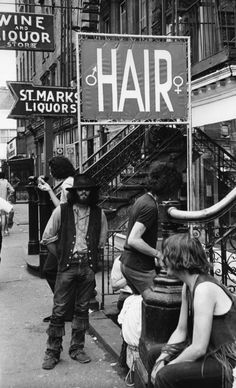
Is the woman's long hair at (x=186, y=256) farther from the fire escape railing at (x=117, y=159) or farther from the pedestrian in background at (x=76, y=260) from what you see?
the fire escape railing at (x=117, y=159)

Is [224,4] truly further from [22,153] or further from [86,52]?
[22,153]

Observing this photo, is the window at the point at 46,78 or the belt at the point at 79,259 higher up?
the window at the point at 46,78

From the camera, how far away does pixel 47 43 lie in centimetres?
967

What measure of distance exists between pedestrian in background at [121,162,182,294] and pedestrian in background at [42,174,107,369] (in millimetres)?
398

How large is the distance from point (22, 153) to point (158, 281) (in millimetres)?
39063

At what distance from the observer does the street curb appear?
524 cm

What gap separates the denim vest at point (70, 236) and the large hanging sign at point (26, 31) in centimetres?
542

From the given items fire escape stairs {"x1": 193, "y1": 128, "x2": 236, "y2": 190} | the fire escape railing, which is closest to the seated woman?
fire escape stairs {"x1": 193, "y1": 128, "x2": 236, "y2": 190}

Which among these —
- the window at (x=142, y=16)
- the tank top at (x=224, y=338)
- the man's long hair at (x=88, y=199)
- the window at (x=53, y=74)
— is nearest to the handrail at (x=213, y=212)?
the tank top at (x=224, y=338)

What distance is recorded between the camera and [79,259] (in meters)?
4.90

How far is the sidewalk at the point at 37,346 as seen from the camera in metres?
4.55

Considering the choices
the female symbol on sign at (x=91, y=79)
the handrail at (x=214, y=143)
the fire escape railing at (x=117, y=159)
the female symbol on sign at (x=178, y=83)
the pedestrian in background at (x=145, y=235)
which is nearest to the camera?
the pedestrian in background at (x=145, y=235)

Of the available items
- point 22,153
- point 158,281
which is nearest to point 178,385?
point 158,281

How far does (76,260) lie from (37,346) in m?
1.29
